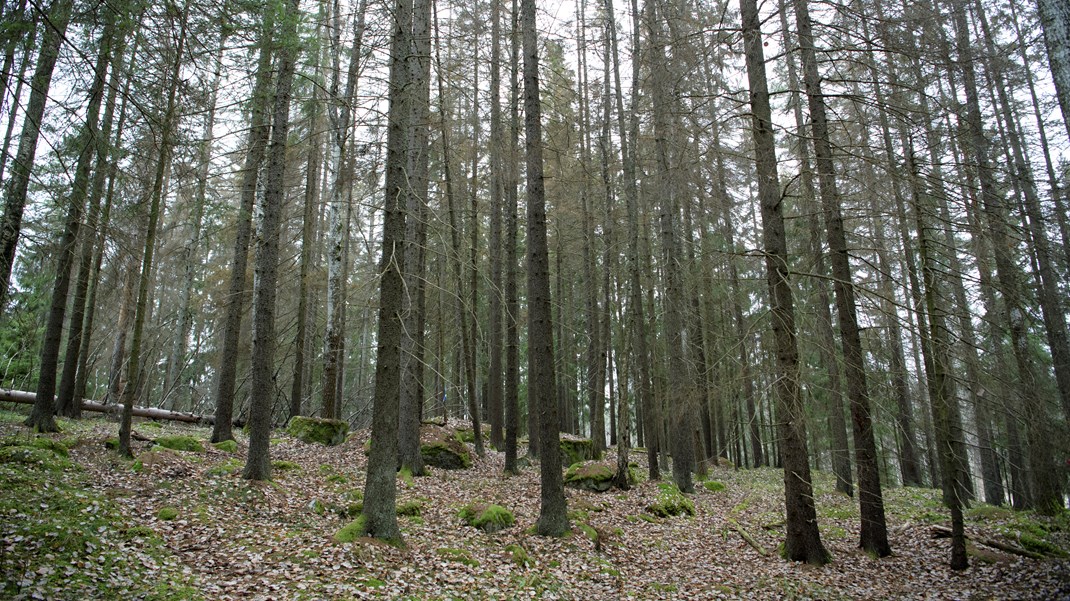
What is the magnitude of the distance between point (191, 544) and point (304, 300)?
1012 centimetres

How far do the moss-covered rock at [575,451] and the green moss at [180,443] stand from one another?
8.80 meters

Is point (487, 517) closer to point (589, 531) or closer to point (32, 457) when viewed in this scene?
point (589, 531)

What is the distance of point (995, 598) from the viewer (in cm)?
631

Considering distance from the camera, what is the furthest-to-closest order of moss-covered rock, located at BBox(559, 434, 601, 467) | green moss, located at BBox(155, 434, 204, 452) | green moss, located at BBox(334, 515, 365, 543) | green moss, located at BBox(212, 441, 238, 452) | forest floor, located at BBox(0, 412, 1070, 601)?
moss-covered rock, located at BBox(559, 434, 601, 467) < green moss, located at BBox(212, 441, 238, 452) < green moss, located at BBox(155, 434, 204, 452) < green moss, located at BBox(334, 515, 365, 543) < forest floor, located at BBox(0, 412, 1070, 601)

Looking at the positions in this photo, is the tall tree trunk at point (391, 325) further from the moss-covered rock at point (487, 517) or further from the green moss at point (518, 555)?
the moss-covered rock at point (487, 517)

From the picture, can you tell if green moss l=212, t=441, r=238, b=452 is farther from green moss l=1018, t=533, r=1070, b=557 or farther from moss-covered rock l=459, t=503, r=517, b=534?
green moss l=1018, t=533, r=1070, b=557

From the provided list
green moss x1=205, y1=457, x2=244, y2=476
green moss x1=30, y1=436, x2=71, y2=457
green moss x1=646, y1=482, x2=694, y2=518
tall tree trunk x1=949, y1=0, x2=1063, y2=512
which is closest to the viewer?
green moss x1=30, y1=436, x2=71, y2=457

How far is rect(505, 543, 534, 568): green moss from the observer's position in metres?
7.00

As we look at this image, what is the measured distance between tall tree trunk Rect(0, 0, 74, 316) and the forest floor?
2.31m

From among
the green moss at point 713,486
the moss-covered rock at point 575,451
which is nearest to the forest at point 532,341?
the green moss at point 713,486

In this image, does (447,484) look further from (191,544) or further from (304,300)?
(304,300)

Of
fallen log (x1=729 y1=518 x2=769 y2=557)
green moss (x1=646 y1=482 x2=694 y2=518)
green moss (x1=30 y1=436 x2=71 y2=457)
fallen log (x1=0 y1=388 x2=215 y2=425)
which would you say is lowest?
fallen log (x1=729 y1=518 x2=769 y2=557)

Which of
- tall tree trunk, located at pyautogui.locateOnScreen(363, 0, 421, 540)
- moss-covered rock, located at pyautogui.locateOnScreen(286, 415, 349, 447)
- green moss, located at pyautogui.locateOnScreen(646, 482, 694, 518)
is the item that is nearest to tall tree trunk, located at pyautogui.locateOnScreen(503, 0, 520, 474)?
green moss, located at pyautogui.locateOnScreen(646, 482, 694, 518)

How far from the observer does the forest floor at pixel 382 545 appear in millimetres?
5016
